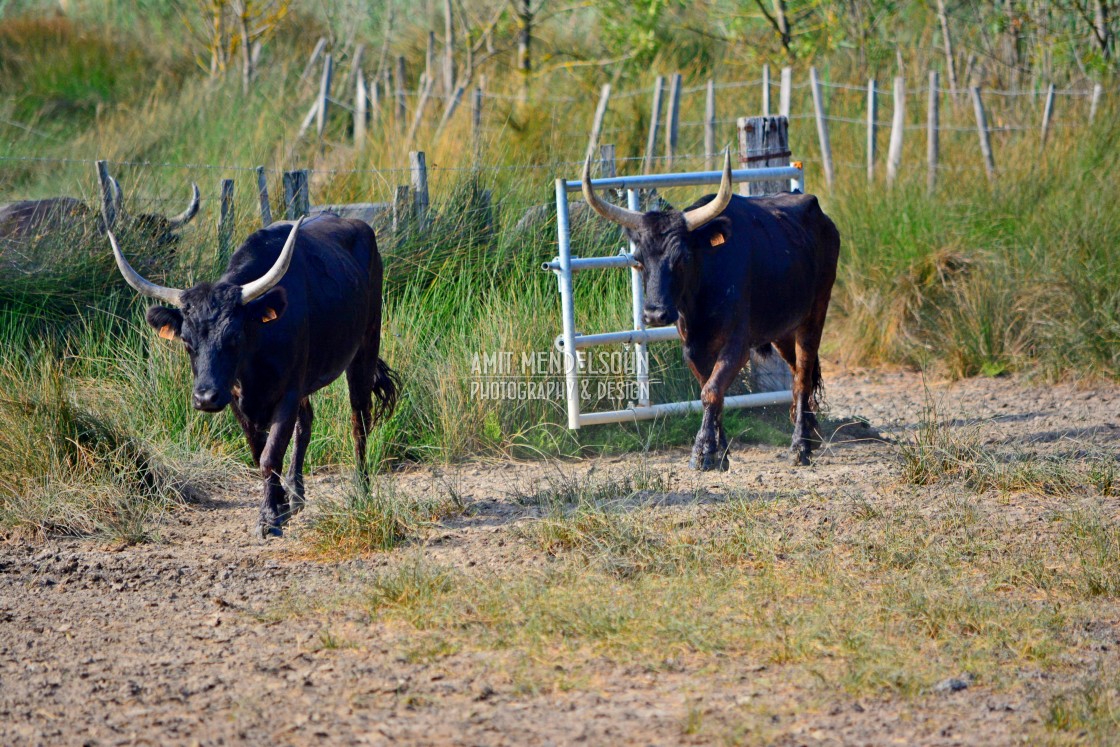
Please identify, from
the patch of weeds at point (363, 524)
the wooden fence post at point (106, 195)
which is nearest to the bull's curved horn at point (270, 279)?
the patch of weeds at point (363, 524)

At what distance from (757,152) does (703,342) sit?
6.07ft

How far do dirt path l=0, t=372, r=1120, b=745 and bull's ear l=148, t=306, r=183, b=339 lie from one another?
1.00m

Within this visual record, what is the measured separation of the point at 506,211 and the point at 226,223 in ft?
6.47

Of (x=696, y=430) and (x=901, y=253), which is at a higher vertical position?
(x=901, y=253)

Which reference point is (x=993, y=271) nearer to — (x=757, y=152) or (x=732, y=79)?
(x=757, y=152)

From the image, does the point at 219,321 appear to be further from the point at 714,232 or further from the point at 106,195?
the point at 106,195

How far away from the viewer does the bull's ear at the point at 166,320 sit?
5664mm

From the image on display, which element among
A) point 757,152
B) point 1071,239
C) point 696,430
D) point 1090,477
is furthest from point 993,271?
point 1090,477

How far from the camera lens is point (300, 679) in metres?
4.04

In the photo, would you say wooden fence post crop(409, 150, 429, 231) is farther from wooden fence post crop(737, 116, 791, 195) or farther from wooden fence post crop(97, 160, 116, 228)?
wooden fence post crop(737, 116, 791, 195)

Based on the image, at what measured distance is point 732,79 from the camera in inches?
665

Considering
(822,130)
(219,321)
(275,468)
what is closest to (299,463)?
(275,468)

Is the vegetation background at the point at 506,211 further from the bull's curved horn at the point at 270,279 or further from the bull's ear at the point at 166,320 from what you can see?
the bull's curved horn at the point at 270,279

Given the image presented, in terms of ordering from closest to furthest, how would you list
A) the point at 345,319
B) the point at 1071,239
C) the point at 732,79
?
the point at 345,319, the point at 1071,239, the point at 732,79
